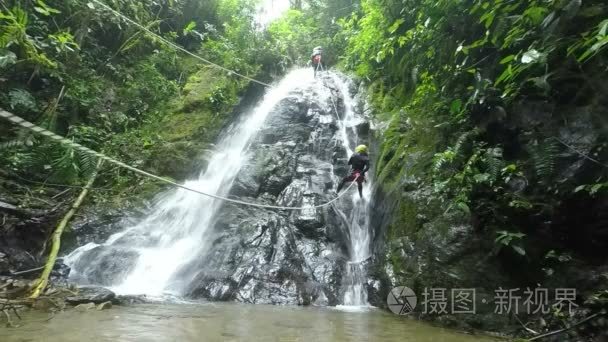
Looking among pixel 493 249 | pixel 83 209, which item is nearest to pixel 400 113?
pixel 493 249

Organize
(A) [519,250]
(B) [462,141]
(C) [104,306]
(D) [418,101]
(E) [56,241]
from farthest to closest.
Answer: (D) [418,101], (E) [56,241], (B) [462,141], (C) [104,306], (A) [519,250]

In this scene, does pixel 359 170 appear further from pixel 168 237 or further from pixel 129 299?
pixel 129 299

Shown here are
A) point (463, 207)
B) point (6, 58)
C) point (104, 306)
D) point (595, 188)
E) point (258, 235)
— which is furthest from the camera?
point (6, 58)

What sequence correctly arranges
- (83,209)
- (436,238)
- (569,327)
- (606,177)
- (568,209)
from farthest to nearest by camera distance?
(83,209) < (436,238) < (568,209) < (606,177) < (569,327)

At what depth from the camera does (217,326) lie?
3.42 m

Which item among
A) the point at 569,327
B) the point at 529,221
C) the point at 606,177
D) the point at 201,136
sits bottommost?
the point at 569,327

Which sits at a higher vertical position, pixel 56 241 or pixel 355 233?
pixel 355 233

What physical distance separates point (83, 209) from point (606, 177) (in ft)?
27.0

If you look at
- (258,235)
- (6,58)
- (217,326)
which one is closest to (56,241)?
(258,235)

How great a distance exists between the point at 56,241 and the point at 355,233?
4.89 metres

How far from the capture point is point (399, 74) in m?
8.32

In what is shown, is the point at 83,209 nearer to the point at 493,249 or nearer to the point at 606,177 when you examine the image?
the point at 493,249

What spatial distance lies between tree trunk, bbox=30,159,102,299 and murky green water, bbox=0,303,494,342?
0.87 meters

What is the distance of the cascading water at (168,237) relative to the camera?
5.93 m
